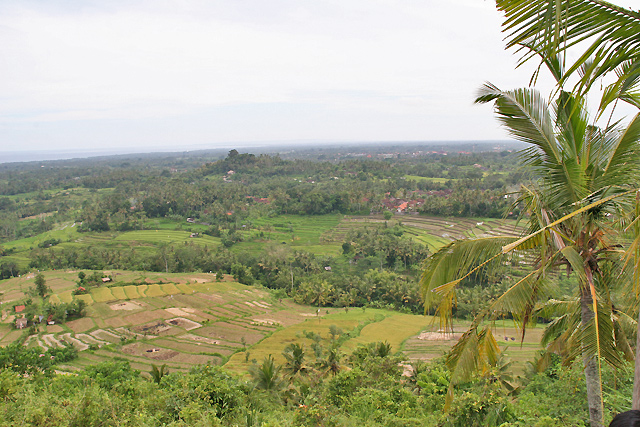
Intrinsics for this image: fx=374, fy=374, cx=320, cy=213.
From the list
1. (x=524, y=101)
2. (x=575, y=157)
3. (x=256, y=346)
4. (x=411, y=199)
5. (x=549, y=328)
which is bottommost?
(x=256, y=346)

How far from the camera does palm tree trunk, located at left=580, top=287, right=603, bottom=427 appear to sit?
3318mm

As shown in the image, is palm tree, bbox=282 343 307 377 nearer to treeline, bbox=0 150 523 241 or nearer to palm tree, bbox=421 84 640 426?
palm tree, bbox=421 84 640 426

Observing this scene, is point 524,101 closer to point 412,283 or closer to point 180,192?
point 412,283

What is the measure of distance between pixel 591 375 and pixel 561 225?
1.39 m

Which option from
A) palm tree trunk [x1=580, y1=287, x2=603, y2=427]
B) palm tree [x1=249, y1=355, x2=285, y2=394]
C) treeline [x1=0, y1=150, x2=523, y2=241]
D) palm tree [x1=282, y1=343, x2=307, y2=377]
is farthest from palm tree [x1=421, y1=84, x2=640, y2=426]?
treeline [x1=0, y1=150, x2=523, y2=241]

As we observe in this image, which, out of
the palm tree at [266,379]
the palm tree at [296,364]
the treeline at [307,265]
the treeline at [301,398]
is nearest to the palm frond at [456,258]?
the treeline at [301,398]

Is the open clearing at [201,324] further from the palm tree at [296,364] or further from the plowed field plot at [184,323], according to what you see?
the palm tree at [296,364]

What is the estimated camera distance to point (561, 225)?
359 centimetres

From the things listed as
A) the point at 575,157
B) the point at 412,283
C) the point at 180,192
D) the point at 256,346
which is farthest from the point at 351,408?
the point at 180,192

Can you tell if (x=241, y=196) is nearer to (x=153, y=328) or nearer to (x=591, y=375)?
(x=153, y=328)

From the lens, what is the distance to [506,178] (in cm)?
6856

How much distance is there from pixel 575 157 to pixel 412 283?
2906 cm

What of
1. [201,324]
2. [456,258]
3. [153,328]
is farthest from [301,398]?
[153,328]

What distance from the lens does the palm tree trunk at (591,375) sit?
3318mm
